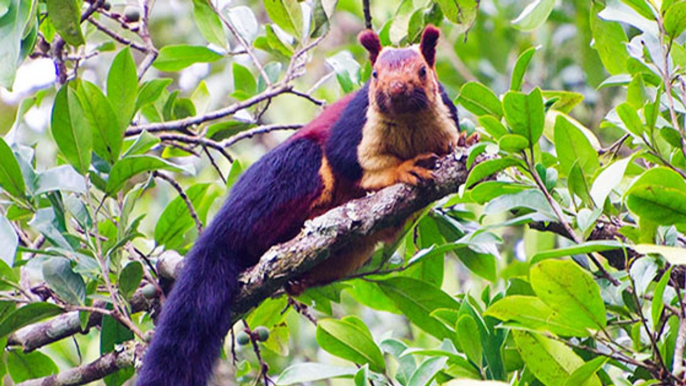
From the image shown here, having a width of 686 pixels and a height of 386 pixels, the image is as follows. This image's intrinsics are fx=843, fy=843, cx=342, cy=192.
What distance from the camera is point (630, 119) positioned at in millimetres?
2240

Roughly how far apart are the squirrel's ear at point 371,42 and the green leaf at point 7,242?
1616 mm

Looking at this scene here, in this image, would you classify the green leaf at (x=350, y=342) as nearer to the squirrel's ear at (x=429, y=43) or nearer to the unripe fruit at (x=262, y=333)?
the unripe fruit at (x=262, y=333)

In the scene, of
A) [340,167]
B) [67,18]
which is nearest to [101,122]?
[67,18]

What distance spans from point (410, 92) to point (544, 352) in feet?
4.55

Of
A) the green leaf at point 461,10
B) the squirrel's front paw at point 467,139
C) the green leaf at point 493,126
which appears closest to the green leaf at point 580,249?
the green leaf at point 493,126

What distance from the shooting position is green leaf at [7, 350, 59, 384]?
3.20 meters

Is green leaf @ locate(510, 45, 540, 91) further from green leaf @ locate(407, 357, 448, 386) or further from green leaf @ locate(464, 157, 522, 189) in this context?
green leaf @ locate(407, 357, 448, 386)

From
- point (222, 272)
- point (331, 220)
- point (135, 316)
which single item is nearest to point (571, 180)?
point (331, 220)

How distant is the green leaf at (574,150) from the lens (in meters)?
2.32

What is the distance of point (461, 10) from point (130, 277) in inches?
61.3

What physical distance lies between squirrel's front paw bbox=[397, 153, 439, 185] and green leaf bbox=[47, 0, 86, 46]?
1223 mm

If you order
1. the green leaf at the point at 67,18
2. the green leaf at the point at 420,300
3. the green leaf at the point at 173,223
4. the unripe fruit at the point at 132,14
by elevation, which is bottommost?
the green leaf at the point at 420,300

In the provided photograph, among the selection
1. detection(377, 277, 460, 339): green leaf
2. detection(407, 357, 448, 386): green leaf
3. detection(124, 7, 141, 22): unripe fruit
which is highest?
detection(124, 7, 141, 22): unripe fruit

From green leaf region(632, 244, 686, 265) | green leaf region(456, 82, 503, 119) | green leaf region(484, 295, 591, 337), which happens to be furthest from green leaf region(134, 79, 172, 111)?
green leaf region(632, 244, 686, 265)
